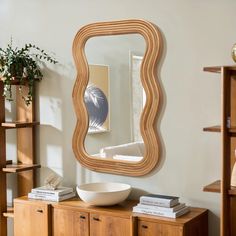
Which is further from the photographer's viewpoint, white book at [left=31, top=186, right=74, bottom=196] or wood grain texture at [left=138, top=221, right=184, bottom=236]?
white book at [left=31, top=186, right=74, bottom=196]

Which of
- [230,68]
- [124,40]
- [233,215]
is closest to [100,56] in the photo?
[124,40]

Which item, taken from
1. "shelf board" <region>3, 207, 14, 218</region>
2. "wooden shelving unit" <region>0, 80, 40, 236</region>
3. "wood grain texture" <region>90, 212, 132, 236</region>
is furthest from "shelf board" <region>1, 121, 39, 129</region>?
"wood grain texture" <region>90, 212, 132, 236</region>

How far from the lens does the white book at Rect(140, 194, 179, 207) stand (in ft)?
10.6

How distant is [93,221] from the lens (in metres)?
3.45

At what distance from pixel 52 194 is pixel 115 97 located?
2.87 feet

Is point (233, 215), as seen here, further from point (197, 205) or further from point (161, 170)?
point (161, 170)

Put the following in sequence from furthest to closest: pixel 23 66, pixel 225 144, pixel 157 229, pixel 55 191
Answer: pixel 23 66 < pixel 55 191 < pixel 157 229 < pixel 225 144

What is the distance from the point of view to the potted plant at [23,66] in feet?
12.8

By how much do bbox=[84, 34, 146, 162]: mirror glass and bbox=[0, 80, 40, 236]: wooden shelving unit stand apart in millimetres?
574

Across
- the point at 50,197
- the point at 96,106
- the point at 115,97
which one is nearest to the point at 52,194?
the point at 50,197

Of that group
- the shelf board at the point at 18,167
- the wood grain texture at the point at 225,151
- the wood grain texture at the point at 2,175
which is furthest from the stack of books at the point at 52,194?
the wood grain texture at the point at 225,151

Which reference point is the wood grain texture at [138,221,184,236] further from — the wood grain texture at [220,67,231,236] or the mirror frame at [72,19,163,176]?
the mirror frame at [72,19,163,176]

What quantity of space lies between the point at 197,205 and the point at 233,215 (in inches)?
10.7

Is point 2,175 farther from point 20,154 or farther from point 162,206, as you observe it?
point 162,206
